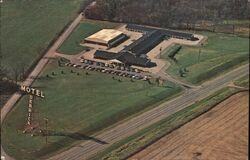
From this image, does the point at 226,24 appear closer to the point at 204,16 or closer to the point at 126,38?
the point at 204,16

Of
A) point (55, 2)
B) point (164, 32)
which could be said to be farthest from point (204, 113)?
point (55, 2)

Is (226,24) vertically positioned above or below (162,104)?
above

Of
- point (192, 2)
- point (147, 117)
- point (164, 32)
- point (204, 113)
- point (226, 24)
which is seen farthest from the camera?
point (192, 2)

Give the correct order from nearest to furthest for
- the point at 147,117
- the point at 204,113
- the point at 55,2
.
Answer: the point at 204,113 < the point at 147,117 < the point at 55,2

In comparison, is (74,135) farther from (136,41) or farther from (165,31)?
(165,31)

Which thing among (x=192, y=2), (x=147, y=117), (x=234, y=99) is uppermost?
(x=192, y=2)

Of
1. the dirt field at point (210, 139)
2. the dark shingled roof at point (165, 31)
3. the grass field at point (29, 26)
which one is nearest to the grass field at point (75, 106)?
the grass field at point (29, 26)

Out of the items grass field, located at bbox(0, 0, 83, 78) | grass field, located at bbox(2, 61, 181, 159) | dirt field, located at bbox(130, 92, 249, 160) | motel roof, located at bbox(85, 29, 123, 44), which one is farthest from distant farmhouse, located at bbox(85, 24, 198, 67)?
dirt field, located at bbox(130, 92, 249, 160)
